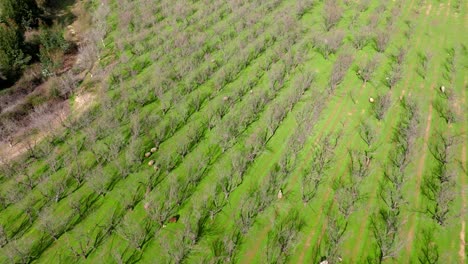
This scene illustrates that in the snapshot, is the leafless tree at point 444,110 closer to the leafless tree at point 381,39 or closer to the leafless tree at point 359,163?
the leafless tree at point 359,163

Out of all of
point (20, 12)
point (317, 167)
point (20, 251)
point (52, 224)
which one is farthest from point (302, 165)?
point (20, 12)

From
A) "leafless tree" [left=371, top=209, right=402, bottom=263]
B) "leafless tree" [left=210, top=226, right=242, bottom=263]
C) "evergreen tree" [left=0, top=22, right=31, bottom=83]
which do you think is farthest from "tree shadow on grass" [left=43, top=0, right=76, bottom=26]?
"leafless tree" [left=371, top=209, right=402, bottom=263]

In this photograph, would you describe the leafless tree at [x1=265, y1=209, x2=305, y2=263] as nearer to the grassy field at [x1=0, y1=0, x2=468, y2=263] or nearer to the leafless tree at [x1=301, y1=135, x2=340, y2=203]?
the grassy field at [x1=0, y1=0, x2=468, y2=263]

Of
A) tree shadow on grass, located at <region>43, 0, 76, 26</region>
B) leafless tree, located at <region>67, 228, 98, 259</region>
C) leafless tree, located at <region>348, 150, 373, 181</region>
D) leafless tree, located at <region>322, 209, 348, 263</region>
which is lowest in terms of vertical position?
leafless tree, located at <region>322, 209, 348, 263</region>

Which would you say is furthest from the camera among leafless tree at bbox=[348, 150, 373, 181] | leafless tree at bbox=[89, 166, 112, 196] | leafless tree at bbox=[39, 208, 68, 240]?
leafless tree at bbox=[348, 150, 373, 181]

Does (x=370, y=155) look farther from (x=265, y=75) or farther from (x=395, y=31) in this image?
(x=395, y=31)

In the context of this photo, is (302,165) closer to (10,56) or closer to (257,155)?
(257,155)

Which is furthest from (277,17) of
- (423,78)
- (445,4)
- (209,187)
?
(209,187)

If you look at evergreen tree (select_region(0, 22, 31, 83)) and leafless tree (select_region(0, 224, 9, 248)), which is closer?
leafless tree (select_region(0, 224, 9, 248))

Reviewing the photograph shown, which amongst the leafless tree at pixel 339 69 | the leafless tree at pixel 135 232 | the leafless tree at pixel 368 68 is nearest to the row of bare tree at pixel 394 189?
the leafless tree at pixel 368 68
